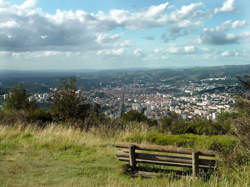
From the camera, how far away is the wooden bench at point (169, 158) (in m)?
5.45

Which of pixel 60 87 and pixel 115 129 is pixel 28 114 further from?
pixel 115 129

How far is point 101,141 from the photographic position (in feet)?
29.3

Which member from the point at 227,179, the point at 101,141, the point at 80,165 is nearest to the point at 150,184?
the point at 227,179

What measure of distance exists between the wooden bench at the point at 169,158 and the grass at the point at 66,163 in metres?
0.32

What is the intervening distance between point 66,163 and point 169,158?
2831 mm

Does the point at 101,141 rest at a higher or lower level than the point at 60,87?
lower

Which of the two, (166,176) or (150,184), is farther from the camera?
(166,176)

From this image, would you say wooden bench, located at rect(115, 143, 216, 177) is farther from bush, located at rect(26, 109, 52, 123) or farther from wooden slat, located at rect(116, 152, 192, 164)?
bush, located at rect(26, 109, 52, 123)

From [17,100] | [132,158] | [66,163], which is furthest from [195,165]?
[17,100]

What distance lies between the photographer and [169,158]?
5.74 metres

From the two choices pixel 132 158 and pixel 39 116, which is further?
pixel 39 116

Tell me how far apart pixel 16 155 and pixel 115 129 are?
430 centimetres

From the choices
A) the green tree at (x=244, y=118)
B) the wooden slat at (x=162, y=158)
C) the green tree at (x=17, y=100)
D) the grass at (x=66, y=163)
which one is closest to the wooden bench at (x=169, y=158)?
the wooden slat at (x=162, y=158)

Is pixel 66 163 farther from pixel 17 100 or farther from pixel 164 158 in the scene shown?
pixel 17 100
